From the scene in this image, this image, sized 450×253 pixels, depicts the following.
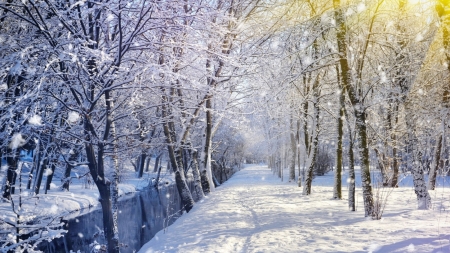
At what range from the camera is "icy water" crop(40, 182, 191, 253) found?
1302 cm

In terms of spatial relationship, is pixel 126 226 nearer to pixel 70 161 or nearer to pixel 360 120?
pixel 70 161

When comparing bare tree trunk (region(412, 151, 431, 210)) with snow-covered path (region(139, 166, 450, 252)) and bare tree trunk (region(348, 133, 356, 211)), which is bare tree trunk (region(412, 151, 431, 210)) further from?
bare tree trunk (region(348, 133, 356, 211))

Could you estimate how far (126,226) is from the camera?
53.0 feet

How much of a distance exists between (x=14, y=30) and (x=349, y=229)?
1238cm

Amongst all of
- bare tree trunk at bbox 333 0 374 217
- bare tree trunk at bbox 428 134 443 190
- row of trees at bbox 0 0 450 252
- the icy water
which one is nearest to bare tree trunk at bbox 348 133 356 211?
row of trees at bbox 0 0 450 252

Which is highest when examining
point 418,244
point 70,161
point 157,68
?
point 157,68

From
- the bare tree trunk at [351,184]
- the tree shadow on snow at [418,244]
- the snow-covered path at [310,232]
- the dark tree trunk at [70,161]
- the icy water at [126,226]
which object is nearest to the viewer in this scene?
the tree shadow on snow at [418,244]

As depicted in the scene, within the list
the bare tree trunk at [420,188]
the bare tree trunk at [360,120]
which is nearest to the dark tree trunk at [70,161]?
the bare tree trunk at [360,120]

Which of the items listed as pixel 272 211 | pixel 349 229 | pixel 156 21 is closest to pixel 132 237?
pixel 272 211

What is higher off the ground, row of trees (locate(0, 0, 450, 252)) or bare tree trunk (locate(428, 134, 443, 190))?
row of trees (locate(0, 0, 450, 252))

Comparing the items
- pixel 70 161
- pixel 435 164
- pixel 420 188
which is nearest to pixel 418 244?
pixel 420 188

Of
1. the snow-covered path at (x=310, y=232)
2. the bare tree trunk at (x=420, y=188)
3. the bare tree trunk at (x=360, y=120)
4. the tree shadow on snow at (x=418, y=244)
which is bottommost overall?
the snow-covered path at (x=310, y=232)

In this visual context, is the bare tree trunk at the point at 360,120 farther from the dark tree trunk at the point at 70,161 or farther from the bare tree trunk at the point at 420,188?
the dark tree trunk at the point at 70,161

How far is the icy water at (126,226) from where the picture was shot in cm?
1302
